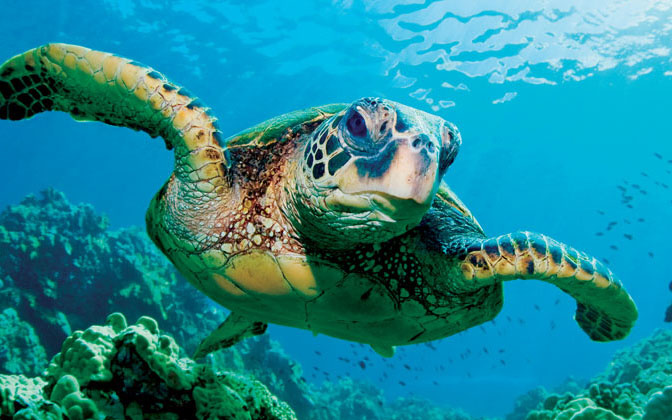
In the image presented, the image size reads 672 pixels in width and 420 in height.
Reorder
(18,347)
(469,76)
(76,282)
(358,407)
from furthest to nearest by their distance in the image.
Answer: (469,76) → (358,407) → (76,282) → (18,347)

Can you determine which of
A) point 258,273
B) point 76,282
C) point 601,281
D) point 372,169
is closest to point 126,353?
point 258,273

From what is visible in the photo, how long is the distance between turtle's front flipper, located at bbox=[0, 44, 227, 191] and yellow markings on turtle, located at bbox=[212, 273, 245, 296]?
61 cm

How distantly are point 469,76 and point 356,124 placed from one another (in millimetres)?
22587

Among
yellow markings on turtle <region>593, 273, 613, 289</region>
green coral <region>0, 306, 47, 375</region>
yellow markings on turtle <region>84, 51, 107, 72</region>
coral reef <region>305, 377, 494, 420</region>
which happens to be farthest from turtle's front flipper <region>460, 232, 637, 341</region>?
coral reef <region>305, 377, 494, 420</region>

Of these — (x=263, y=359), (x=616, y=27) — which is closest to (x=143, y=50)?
(x=263, y=359)

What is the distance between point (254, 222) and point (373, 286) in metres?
0.77

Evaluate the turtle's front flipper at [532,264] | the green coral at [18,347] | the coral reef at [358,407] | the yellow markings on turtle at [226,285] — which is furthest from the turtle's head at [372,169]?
the coral reef at [358,407]

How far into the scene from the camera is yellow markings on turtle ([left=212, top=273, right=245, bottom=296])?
2326mm

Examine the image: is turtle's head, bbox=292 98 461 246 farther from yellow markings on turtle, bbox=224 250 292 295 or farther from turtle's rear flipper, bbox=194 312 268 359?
turtle's rear flipper, bbox=194 312 268 359

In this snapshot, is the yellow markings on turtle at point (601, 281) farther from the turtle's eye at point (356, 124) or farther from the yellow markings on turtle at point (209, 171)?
the yellow markings on turtle at point (209, 171)

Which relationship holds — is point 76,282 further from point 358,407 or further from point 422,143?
point 358,407

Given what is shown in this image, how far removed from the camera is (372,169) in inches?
54.0

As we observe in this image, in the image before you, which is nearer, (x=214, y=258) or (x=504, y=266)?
(x=504, y=266)

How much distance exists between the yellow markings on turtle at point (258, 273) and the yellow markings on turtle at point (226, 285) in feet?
0.24
